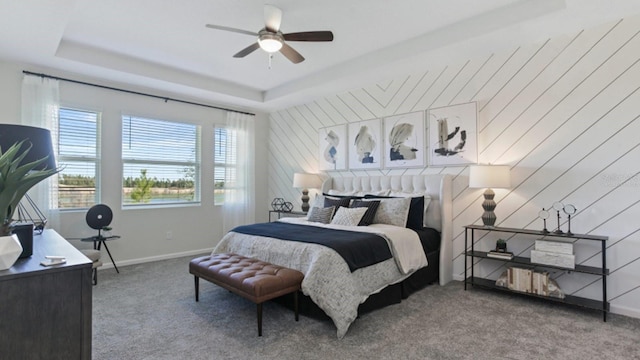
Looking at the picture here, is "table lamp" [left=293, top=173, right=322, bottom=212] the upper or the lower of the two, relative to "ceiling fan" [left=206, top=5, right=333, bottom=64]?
lower

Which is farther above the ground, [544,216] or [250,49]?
[250,49]

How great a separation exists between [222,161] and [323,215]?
8.55ft

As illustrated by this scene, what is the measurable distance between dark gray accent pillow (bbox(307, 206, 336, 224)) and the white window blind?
303cm

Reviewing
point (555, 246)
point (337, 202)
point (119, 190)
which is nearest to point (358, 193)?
point (337, 202)

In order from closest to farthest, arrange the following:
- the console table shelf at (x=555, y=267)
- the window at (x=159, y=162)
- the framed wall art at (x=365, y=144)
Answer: the console table shelf at (x=555, y=267), the framed wall art at (x=365, y=144), the window at (x=159, y=162)

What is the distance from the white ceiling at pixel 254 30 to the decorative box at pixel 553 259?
213cm

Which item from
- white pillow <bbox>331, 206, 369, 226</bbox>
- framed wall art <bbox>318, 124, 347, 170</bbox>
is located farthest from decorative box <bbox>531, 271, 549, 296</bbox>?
framed wall art <bbox>318, 124, 347, 170</bbox>

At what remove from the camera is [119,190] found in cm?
473

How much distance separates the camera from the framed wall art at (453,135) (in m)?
3.87

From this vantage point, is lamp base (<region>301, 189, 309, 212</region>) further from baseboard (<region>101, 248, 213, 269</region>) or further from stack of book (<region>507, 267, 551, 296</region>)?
stack of book (<region>507, 267, 551, 296</region>)

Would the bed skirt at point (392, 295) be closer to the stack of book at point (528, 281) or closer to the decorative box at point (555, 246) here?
the stack of book at point (528, 281)

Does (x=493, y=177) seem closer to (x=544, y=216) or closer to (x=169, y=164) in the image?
(x=544, y=216)

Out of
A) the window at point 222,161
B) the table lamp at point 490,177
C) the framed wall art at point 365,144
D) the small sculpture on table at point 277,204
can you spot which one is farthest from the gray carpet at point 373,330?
the small sculpture on table at point 277,204

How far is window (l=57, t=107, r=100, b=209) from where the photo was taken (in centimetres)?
425
